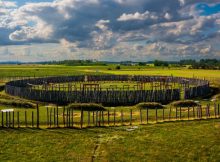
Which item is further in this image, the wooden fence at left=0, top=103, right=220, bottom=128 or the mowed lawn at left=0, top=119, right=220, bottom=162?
the wooden fence at left=0, top=103, right=220, bottom=128

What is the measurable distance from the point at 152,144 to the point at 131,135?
2678 mm

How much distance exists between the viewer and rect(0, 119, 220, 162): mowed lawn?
2552cm

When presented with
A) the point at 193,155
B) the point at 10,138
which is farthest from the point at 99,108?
the point at 193,155

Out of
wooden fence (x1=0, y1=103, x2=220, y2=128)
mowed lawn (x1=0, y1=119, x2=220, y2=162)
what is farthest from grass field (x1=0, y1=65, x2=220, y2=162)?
wooden fence (x1=0, y1=103, x2=220, y2=128)

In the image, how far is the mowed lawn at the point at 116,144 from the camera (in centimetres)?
2552

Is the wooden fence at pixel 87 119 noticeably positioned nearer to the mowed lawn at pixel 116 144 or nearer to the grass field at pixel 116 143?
the grass field at pixel 116 143

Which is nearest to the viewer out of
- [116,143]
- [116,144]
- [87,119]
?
[116,144]

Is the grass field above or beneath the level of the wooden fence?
beneath

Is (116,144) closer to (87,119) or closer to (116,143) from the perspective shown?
(116,143)

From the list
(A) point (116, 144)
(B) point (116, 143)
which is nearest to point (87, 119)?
(B) point (116, 143)

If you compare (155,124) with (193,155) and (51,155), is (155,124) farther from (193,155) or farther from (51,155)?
(51,155)

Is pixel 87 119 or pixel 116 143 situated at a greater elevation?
pixel 87 119

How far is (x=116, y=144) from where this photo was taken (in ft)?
91.6

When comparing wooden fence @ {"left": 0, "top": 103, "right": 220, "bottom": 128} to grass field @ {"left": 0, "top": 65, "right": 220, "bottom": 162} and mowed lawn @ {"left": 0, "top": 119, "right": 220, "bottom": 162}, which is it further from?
mowed lawn @ {"left": 0, "top": 119, "right": 220, "bottom": 162}
